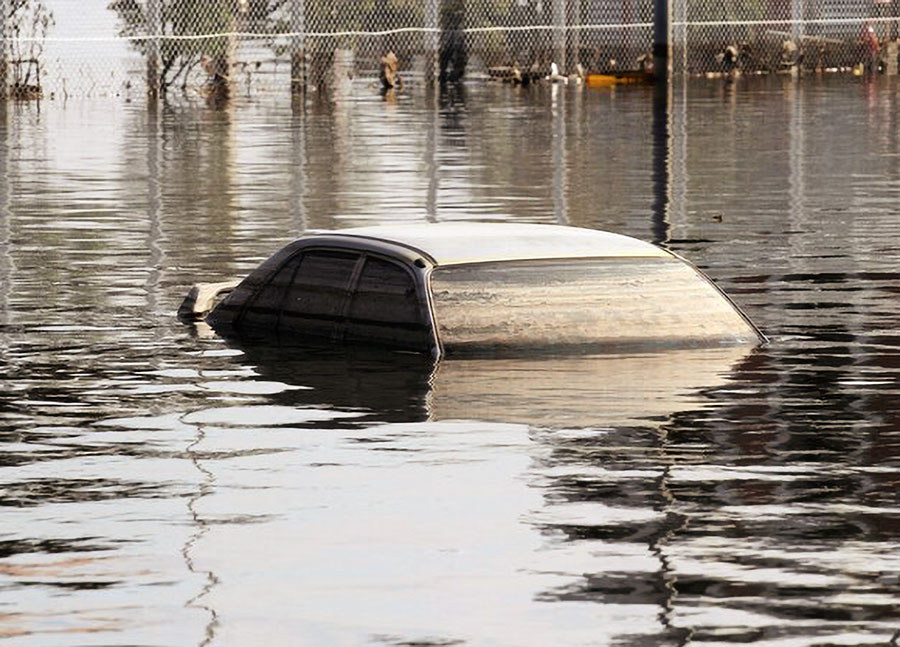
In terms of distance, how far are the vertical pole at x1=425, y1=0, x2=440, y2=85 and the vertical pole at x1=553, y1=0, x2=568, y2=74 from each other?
311 cm

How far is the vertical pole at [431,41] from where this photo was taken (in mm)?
64750

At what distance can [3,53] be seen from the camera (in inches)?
2309

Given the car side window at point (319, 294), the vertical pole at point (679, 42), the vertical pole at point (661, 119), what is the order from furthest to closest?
the vertical pole at point (679, 42), the vertical pole at point (661, 119), the car side window at point (319, 294)

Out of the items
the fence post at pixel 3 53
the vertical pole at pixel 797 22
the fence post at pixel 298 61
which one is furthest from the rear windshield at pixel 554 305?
the vertical pole at pixel 797 22

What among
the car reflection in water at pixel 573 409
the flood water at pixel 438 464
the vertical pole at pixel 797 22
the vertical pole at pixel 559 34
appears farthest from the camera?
the vertical pole at pixel 797 22

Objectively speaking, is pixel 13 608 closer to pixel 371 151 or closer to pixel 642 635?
pixel 642 635

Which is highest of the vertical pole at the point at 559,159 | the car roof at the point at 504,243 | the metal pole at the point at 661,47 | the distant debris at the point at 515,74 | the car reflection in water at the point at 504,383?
the metal pole at the point at 661,47

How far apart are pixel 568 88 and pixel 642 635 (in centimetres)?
5701

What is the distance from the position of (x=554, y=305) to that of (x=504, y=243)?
2.33 ft

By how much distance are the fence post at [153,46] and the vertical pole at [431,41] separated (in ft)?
23.7

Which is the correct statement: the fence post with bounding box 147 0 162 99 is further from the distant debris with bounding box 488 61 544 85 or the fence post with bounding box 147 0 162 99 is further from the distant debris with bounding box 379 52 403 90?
the distant debris with bounding box 488 61 544 85

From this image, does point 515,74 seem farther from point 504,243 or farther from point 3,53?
point 504,243

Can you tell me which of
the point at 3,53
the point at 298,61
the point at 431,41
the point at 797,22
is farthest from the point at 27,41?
the point at 797,22

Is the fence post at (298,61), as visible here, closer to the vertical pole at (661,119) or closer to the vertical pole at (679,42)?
the vertical pole at (661,119)
